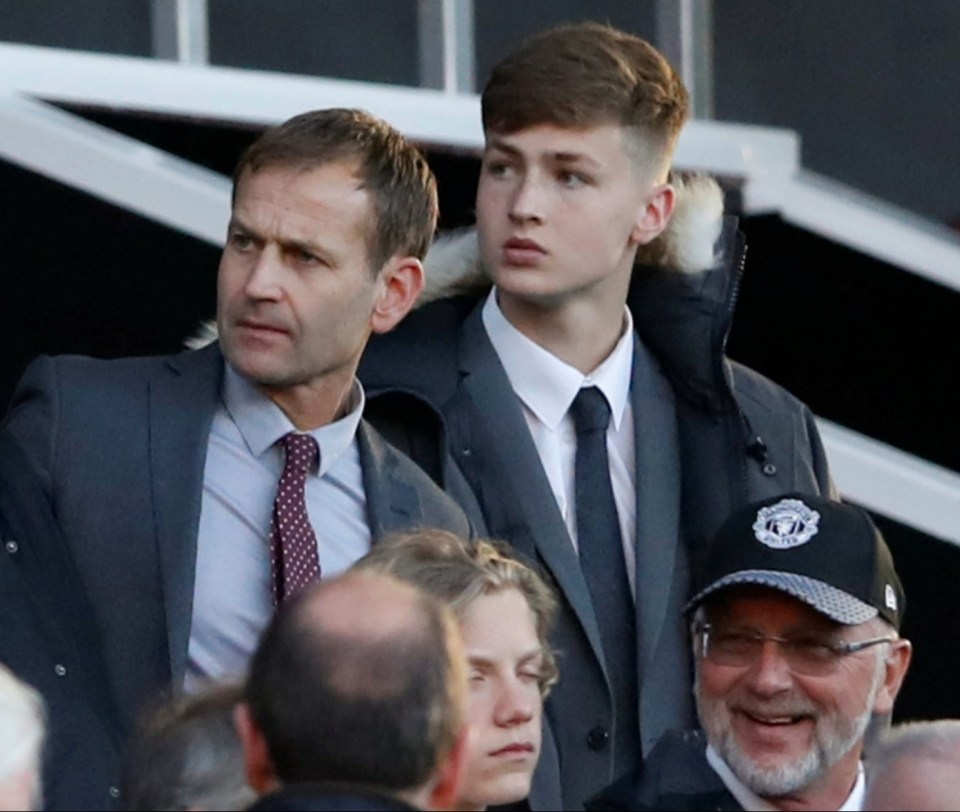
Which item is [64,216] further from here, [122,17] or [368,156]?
[368,156]

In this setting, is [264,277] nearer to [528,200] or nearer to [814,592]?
[528,200]

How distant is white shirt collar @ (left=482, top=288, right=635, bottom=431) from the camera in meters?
5.51

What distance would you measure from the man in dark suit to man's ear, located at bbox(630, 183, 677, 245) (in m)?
0.64

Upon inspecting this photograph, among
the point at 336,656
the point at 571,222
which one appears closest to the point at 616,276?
the point at 571,222

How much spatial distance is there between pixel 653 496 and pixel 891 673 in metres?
0.79

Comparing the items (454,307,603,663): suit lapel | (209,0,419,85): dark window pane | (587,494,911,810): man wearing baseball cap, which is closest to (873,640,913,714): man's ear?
(587,494,911,810): man wearing baseball cap

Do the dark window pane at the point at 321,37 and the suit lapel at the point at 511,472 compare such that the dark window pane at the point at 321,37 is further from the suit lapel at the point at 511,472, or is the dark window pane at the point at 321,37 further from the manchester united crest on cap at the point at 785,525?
the manchester united crest on cap at the point at 785,525

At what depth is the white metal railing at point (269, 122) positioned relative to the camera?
21.8ft

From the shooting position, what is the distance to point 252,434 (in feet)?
16.2

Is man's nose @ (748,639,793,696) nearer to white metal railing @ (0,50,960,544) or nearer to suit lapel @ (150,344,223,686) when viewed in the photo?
suit lapel @ (150,344,223,686)

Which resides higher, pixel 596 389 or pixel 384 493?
pixel 596 389

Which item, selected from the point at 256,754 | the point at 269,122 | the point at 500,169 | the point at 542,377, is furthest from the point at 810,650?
the point at 269,122

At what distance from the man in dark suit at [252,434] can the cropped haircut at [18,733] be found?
869mm

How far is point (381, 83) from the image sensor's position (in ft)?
26.6
